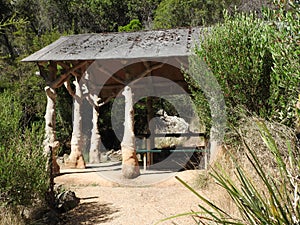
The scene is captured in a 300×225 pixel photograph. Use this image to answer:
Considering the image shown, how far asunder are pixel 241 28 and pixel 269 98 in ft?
4.13

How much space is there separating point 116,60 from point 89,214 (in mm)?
4094

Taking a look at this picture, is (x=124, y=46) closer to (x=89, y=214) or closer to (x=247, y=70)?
(x=247, y=70)

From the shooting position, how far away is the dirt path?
484 cm

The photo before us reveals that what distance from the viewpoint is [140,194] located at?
625 centimetres

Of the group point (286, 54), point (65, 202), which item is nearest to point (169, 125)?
point (65, 202)

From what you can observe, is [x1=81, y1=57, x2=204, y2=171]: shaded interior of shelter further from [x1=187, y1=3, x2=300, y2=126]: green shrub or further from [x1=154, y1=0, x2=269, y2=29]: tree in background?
[x1=154, y1=0, x2=269, y2=29]: tree in background

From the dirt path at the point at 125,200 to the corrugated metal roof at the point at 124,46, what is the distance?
2.68 meters

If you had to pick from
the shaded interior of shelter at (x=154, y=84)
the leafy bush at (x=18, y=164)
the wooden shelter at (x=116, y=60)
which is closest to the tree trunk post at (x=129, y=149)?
the wooden shelter at (x=116, y=60)

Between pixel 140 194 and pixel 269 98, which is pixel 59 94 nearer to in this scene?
pixel 140 194

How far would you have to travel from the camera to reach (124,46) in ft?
24.9

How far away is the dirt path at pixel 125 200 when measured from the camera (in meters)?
4.84

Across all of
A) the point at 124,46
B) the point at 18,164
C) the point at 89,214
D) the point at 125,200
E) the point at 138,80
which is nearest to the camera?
Result: the point at 18,164

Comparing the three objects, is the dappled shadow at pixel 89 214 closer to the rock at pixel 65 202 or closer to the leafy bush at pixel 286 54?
the rock at pixel 65 202

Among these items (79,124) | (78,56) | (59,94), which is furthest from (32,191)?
(59,94)
